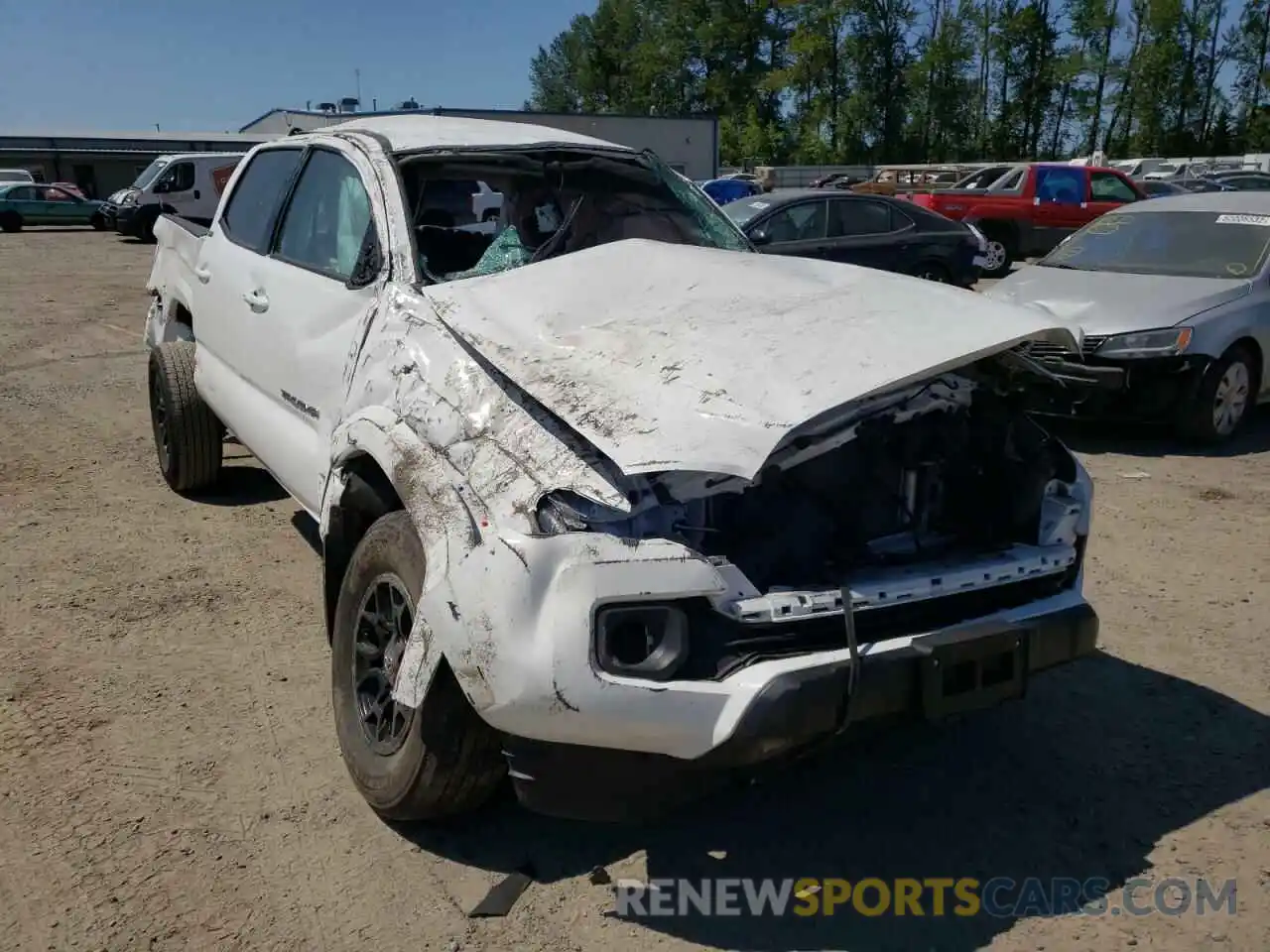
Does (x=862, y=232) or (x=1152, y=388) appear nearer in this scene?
(x=1152, y=388)

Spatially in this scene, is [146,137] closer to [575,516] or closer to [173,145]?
[173,145]

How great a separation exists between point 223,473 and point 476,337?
376 cm

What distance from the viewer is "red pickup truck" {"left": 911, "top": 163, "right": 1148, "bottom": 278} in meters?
18.1

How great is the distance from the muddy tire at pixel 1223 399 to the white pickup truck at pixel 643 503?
428 cm

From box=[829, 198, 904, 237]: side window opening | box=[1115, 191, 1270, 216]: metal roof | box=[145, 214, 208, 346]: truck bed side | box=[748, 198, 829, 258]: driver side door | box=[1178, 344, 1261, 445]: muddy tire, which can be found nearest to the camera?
box=[145, 214, 208, 346]: truck bed side

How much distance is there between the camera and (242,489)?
6062mm

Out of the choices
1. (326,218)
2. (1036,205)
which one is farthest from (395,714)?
(1036,205)

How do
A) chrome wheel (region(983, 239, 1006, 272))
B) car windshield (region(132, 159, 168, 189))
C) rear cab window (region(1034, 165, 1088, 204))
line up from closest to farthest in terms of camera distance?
chrome wheel (region(983, 239, 1006, 272)) → rear cab window (region(1034, 165, 1088, 204)) → car windshield (region(132, 159, 168, 189))

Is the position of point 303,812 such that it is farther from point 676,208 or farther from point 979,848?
point 676,208

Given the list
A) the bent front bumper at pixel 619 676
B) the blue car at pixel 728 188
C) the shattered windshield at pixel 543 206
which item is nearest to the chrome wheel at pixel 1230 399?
the shattered windshield at pixel 543 206

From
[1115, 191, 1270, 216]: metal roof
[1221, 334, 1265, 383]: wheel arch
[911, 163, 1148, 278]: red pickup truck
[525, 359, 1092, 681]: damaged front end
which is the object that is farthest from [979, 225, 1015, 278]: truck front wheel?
[525, 359, 1092, 681]: damaged front end

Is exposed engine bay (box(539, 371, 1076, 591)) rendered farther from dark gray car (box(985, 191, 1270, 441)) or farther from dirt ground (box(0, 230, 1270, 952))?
dark gray car (box(985, 191, 1270, 441))

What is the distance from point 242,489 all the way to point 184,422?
2.11 feet

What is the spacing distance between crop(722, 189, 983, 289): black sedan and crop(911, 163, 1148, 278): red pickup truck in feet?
15.6
